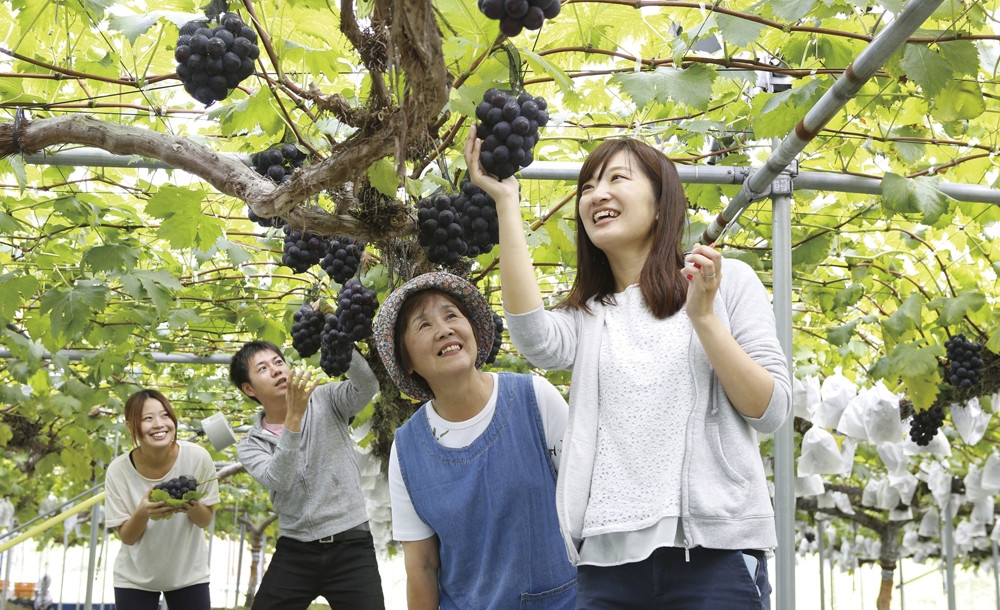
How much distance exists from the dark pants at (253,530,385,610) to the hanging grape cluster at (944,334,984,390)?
10.9ft

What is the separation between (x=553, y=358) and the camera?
6.39 ft

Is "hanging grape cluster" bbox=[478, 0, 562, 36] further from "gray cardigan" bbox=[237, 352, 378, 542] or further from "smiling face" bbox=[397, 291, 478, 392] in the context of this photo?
"gray cardigan" bbox=[237, 352, 378, 542]

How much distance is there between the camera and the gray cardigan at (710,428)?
1.68 metres

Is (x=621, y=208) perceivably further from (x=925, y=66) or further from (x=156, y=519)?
(x=156, y=519)

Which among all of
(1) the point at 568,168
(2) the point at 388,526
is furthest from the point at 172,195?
(2) the point at 388,526

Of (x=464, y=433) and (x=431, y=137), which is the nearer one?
(x=431, y=137)

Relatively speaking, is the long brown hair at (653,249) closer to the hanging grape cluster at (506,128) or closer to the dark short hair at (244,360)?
the hanging grape cluster at (506,128)

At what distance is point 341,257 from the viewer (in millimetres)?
3264

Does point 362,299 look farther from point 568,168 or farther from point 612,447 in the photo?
point 612,447

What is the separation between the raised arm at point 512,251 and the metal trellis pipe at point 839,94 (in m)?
0.89

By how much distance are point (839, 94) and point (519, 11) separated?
1357 millimetres

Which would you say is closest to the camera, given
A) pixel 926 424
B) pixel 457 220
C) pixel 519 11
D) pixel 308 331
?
pixel 519 11

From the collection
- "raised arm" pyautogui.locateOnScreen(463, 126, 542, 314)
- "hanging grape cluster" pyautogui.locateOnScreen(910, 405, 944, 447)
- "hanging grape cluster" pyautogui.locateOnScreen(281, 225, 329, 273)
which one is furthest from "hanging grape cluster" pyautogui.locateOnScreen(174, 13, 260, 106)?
"hanging grape cluster" pyautogui.locateOnScreen(910, 405, 944, 447)

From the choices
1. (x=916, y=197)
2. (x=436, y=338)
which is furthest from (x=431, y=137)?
(x=916, y=197)
